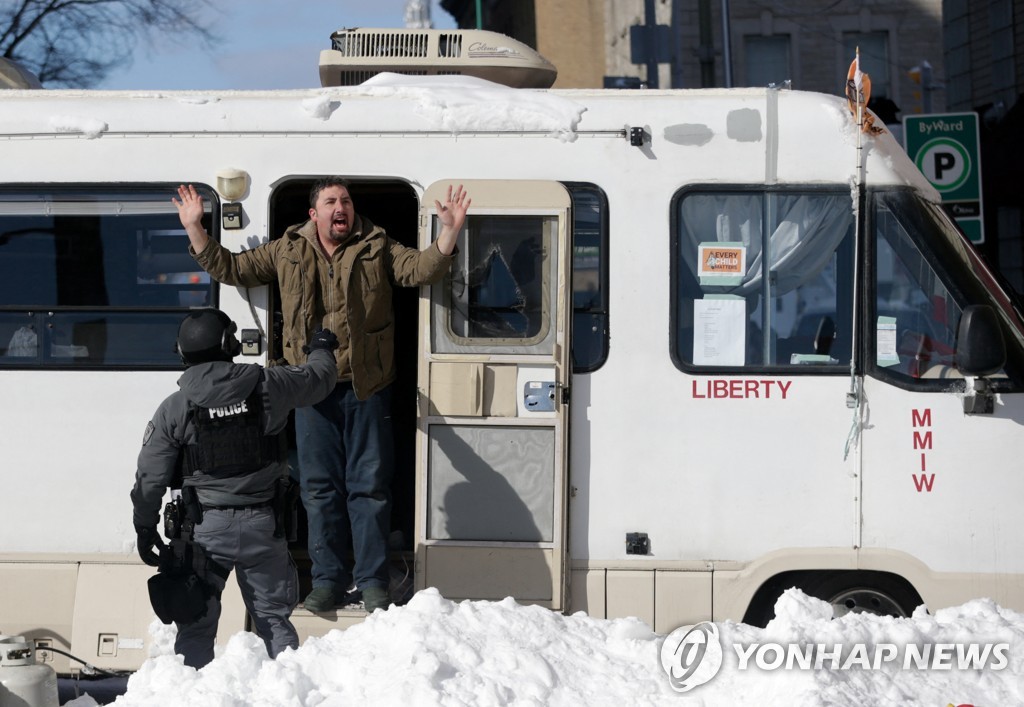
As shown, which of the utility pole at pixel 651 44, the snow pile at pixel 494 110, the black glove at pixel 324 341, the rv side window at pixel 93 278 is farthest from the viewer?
the utility pole at pixel 651 44

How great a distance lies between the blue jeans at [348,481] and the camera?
6445mm

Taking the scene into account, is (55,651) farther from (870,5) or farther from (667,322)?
(870,5)

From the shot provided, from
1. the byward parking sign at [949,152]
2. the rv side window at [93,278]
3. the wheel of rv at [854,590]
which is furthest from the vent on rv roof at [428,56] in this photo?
the byward parking sign at [949,152]

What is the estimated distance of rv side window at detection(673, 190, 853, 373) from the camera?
6406 mm

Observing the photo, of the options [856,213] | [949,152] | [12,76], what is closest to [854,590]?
[856,213]

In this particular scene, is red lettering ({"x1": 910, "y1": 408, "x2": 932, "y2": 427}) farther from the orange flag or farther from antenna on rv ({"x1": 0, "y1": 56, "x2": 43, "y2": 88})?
antenna on rv ({"x1": 0, "y1": 56, "x2": 43, "y2": 88})

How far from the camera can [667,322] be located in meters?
6.43

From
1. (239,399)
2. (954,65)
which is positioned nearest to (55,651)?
(239,399)

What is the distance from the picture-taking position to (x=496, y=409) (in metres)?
6.43

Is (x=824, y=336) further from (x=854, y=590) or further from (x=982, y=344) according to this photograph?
(x=854, y=590)

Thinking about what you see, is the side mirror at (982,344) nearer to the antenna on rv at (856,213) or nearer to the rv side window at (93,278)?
the antenna on rv at (856,213)

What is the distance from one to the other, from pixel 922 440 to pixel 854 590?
2.76ft

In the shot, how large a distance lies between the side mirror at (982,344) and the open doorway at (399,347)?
3052 mm

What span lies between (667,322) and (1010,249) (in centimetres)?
1617
